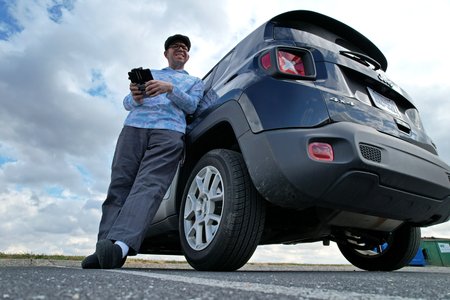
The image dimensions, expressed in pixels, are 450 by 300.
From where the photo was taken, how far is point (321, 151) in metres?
2.14

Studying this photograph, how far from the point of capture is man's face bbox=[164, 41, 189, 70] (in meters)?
3.60

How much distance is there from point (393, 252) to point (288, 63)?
2009 millimetres

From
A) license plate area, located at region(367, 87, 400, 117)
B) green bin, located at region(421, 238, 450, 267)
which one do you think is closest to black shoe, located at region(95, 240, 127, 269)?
license plate area, located at region(367, 87, 400, 117)

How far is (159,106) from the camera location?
10.4ft

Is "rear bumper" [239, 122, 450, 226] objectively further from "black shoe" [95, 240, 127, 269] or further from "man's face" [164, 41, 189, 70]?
A: "man's face" [164, 41, 189, 70]

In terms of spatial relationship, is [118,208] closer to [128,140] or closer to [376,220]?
[128,140]

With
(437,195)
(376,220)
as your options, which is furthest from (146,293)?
(437,195)

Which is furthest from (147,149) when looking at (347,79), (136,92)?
(347,79)

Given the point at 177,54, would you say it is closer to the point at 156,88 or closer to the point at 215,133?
the point at 156,88

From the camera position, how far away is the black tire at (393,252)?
3288mm

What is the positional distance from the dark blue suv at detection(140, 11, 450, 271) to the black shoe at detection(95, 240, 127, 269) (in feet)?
1.59

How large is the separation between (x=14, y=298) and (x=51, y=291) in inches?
5.3

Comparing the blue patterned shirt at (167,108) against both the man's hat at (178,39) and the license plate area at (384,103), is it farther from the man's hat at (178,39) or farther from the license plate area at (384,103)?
the license plate area at (384,103)

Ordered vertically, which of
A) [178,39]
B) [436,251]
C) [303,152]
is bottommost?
[436,251]
